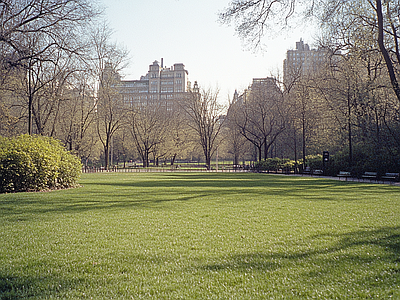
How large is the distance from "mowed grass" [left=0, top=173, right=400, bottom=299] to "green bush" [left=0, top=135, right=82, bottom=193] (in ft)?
16.1

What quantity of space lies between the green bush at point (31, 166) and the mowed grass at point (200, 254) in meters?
4.90

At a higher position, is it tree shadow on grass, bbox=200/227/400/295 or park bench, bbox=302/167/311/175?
park bench, bbox=302/167/311/175

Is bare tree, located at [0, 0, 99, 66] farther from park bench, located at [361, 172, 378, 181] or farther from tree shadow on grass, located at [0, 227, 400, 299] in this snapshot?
park bench, located at [361, 172, 378, 181]

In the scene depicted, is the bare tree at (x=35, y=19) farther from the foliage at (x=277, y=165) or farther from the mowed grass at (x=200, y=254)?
the foliage at (x=277, y=165)

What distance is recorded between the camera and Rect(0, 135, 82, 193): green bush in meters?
13.7

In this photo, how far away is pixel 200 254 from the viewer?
16.7 ft

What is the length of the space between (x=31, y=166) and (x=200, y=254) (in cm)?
1169

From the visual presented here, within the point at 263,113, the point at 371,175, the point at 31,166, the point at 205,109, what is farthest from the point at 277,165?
the point at 31,166

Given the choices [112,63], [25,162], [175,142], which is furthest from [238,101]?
[25,162]

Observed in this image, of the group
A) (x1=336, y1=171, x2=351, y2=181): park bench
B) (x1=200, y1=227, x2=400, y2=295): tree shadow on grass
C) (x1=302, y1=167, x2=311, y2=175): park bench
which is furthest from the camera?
(x1=302, y1=167, x2=311, y2=175): park bench

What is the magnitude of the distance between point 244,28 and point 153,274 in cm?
1277

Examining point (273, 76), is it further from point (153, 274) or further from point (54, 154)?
point (153, 274)

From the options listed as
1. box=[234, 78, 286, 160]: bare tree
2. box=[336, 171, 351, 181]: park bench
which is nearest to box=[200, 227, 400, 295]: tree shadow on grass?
box=[336, 171, 351, 181]: park bench

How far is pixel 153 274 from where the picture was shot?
4.20 meters
